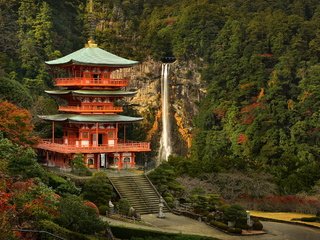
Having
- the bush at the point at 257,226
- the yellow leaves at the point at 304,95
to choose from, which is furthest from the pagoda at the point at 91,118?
the yellow leaves at the point at 304,95

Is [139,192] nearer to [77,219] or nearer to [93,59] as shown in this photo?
[77,219]

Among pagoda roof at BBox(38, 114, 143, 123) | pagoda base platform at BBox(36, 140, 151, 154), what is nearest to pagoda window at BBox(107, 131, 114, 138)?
pagoda roof at BBox(38, 114, 143, 123)

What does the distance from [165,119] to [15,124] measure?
3352cm

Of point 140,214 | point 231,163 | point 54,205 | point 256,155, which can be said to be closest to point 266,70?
point 256,155

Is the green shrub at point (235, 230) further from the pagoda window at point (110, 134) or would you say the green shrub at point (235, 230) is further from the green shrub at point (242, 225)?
the pagoda window at point (110, 134)

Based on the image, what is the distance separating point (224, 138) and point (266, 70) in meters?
6.82

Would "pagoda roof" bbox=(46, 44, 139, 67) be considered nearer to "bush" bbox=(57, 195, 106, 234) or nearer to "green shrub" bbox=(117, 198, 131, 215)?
"green shrub" bbox=(117, 198, 131, 215)

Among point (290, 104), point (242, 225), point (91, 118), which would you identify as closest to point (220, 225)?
point (242, 225)

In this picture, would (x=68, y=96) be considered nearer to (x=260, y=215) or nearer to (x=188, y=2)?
(x=260, y=215)

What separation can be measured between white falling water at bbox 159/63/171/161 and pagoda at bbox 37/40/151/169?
22739 mm

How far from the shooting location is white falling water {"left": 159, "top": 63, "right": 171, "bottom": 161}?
69.7 m

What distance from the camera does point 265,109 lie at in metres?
61.3

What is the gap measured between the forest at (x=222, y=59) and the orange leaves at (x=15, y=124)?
8.04m

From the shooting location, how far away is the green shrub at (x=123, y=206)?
36.1m
